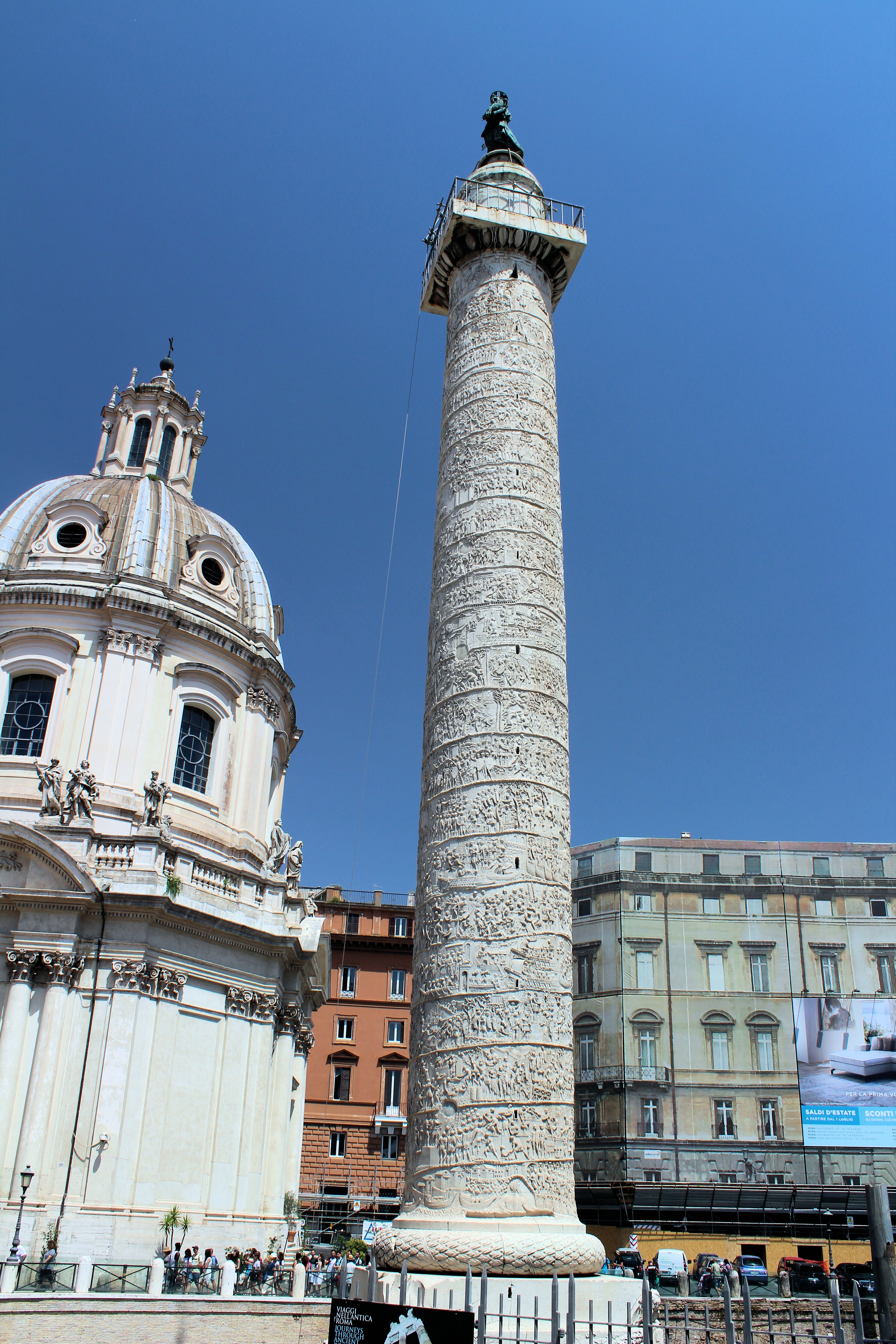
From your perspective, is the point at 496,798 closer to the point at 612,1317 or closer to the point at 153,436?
the point at 612,1317

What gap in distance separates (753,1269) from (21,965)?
16.7 meters

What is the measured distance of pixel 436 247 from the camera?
1434 centimetres

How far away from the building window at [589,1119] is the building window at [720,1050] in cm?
396

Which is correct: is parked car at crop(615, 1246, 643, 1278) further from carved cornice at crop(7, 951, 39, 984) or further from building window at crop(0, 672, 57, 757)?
building window at crop(0, 672, 57, 757)

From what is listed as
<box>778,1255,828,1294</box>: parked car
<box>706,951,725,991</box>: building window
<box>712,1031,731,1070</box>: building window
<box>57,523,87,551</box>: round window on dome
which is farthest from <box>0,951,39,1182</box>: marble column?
<box>706,951,725,991</box>: building window

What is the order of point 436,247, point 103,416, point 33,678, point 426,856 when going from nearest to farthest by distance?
point 426,856 → point 436,247 → point 33,678 → point 103,416

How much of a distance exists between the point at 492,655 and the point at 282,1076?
17.7 m

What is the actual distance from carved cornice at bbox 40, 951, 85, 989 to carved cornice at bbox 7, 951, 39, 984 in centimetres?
20

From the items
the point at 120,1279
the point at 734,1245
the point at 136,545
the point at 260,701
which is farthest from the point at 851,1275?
the point at 136,545

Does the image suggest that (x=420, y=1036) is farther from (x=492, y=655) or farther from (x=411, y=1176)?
(x=492, y=655)

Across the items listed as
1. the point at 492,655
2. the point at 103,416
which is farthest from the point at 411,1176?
the point at 103,416

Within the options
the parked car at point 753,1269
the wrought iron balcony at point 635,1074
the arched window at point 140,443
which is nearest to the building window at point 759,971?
the wrought iron balcony at point 635,1074

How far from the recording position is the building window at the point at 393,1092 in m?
38.6

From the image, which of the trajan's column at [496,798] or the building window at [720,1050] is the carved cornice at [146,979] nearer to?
the trajan's column at [496,798]
